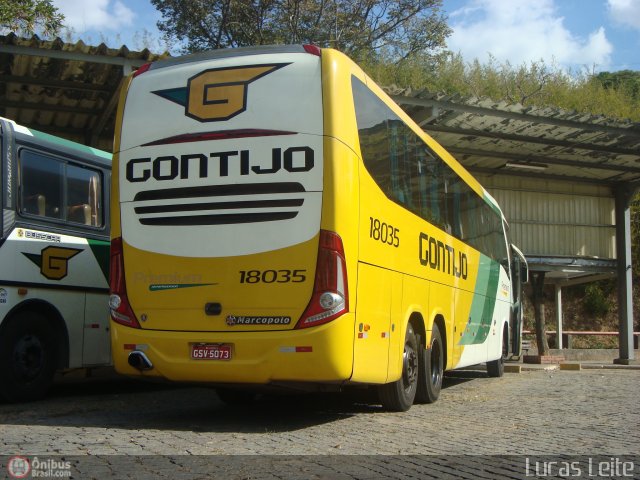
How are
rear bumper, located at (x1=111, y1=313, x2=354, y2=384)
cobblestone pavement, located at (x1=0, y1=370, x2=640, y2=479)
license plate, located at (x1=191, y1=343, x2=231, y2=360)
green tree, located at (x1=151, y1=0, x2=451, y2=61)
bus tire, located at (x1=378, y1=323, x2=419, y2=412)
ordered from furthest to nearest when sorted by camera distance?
green tree, located at (x1=151, y1=0, x2=451, y2=61), bus tire, located at (x1=378, y1=323, x2=419, y2=412), license plate, located at (x1=191, y1=343, x2=231, y2=360), rear bumper, located at (x1=111, y1=313, x2=354, y2=384), cobblestone pavement, located at (x1=0, y1=370, x2=640, y2=479)

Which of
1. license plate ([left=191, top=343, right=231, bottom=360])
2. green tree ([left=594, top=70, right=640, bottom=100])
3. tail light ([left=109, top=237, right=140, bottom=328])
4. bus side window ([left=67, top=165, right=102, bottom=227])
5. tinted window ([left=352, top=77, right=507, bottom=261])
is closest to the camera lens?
license plate ([left=191, top=343, right=231, bottom=360])

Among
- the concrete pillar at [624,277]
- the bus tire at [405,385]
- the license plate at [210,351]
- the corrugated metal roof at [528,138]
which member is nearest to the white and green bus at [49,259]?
the license plate at [210,351]

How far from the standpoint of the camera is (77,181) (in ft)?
33.2

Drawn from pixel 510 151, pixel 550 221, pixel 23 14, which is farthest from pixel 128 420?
pixel 550 221

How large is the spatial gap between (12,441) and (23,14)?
1360 centimetres

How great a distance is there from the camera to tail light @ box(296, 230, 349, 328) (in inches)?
276

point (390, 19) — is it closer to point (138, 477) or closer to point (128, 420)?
point (128, 420)

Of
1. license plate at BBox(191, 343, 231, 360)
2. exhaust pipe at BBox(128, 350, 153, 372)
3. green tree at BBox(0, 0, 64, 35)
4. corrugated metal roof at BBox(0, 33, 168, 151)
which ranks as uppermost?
green tree at BBox(0, 0, 64, 35)

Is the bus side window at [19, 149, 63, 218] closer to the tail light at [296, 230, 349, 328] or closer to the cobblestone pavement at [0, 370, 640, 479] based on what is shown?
the cobblestone pavement at [0, 370, 640, 479]

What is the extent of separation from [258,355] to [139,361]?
1275 millimetres

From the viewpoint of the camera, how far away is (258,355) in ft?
23.4

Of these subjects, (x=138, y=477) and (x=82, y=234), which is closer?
(x=138, y=477)

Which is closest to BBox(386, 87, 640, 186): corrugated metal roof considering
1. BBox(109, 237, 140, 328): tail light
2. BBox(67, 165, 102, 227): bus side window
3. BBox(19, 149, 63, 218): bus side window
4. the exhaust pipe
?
BBox(67, 165, 102, 227): bus side window

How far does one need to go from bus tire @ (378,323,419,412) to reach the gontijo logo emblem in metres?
3.36
